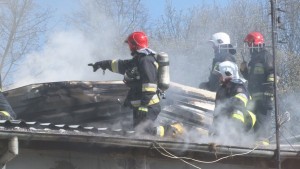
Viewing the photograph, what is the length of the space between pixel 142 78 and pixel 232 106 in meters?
1.12

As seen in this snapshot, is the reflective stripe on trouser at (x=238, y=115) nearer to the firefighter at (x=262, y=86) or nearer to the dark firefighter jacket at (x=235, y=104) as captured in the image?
the dark firefighter jacket at (x=235, y=104)

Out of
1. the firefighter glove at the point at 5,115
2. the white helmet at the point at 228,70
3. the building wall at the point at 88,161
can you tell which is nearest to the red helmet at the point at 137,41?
the white helmet at the point at 228,70

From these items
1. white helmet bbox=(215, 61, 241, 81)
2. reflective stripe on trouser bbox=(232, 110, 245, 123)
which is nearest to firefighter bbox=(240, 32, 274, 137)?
white helmet bbox=(215, 61, 241, 81)

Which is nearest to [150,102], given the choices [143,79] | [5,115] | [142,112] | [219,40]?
[142,112]

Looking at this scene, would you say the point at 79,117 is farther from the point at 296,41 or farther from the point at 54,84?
the point at 296,41

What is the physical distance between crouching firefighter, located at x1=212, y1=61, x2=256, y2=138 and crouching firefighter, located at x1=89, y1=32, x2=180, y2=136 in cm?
68

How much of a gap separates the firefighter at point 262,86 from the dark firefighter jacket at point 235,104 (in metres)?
0.98

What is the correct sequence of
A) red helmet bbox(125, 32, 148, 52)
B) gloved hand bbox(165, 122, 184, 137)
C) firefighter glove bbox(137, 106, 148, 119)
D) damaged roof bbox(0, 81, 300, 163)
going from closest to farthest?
gloved hand bbox(165, 122, 184, 137)
firefighter glove bbox(137, 106, 148, 119)
red helmet bbox(125, 32, 148, 52)
damaged roof bbox(0, 81, 300, 163)

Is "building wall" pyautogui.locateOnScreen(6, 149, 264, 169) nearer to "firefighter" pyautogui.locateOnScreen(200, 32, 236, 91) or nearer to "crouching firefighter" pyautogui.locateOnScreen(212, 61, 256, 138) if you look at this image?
"crouching firefighter" pyautogui.locateOnScreen(212, 61, 256, 138)

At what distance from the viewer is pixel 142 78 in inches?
256

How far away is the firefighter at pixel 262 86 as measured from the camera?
779 centimetres

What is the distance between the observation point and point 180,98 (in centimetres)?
826

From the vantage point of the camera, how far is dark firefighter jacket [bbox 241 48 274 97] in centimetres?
788

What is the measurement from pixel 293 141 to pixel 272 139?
43 cm
